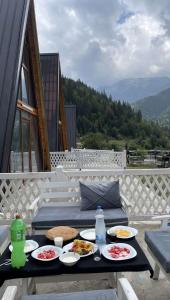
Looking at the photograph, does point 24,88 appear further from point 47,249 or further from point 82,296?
point 82,296

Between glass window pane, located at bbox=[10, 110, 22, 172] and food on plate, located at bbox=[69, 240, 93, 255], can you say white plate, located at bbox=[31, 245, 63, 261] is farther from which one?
glass window pane, located at bbox=[10, 110, 22, 172]

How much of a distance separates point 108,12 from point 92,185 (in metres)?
10.6

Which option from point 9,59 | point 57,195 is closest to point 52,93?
point 9,59

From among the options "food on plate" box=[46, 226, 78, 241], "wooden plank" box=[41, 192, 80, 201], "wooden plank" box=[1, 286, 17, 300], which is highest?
"wooden plank" box=[41, 192, 80, 201]

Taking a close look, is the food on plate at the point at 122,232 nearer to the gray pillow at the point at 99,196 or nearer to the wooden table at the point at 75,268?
the wooden table at the point at 75,268

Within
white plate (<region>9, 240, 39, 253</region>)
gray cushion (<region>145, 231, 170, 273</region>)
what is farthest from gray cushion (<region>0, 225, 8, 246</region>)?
gray cushion (<region>145, 231, 170, 273</region>)

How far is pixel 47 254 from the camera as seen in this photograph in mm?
2143

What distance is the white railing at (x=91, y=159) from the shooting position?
10189mm

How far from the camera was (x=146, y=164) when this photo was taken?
18.7 m

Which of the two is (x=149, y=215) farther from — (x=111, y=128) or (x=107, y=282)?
(x=111, y=128)

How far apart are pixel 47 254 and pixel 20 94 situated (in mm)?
5849

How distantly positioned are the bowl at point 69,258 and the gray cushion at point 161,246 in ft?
2.44

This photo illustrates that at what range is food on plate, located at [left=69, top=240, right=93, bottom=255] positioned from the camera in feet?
7.07

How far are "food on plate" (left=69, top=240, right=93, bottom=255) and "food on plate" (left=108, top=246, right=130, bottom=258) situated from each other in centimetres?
17
